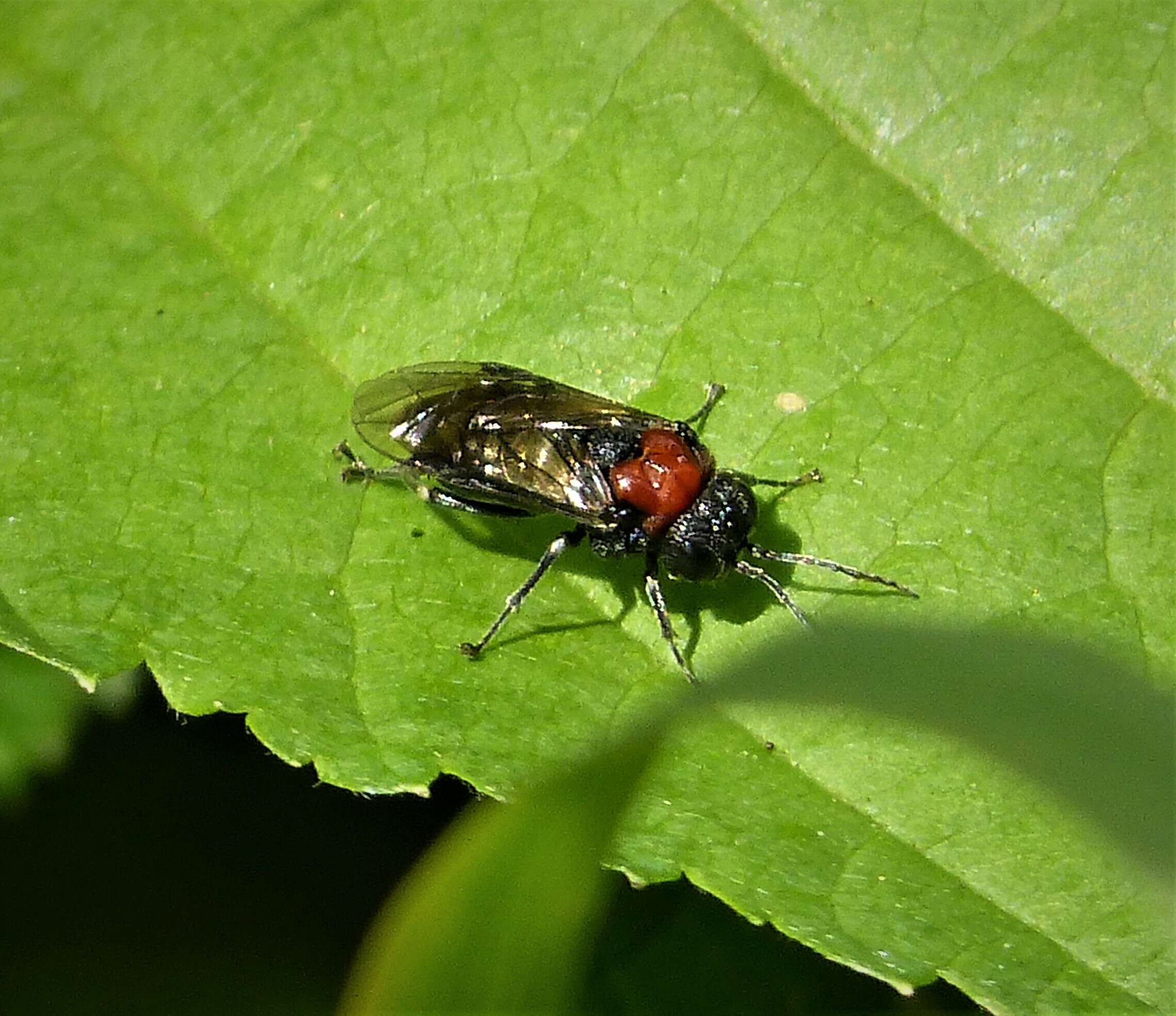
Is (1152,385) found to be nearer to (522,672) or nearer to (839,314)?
(839,314)

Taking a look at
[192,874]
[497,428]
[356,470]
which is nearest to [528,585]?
[497,428]

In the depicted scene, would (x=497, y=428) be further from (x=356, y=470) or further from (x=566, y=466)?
(x=356, y=470)

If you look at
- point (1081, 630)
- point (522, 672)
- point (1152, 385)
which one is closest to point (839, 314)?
point (1152, 385)

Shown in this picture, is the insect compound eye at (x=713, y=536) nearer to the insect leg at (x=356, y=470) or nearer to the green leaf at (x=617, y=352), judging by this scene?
the green leaf at (x=617, y=352)

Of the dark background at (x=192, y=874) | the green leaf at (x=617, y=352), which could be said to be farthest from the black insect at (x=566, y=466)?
the dark background at (x=192, y=874)

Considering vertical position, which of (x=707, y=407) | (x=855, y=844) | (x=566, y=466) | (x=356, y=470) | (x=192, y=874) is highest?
(x=707, y=407)

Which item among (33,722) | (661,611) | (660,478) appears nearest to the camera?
(661,611)
